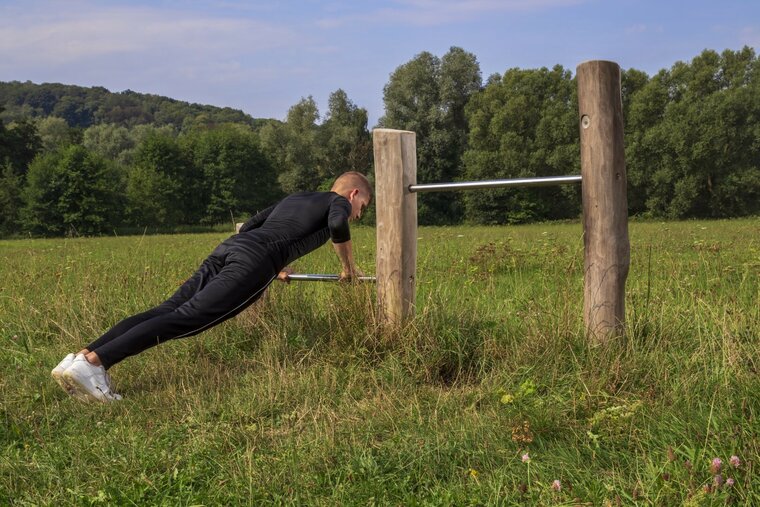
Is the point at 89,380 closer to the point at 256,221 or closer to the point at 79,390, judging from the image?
the point at 79,390

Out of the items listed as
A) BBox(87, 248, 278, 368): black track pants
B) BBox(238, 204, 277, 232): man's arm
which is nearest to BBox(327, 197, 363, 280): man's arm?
BBox(87, 248, 278, 368): black track pants

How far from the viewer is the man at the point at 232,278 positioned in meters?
4.19

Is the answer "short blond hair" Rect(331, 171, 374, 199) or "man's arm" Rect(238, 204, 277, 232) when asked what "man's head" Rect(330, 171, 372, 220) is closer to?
"short blond hair" Rect(331, 171, 374, 199)

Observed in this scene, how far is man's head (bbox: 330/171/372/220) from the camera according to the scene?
4984 millimetres

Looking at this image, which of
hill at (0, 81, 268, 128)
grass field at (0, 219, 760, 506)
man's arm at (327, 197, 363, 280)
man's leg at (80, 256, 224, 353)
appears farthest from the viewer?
hill at (0, 81, 268, 128)

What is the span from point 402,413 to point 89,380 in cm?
191

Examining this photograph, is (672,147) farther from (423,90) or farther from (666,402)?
(666,402)

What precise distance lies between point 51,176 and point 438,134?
31.5 metres

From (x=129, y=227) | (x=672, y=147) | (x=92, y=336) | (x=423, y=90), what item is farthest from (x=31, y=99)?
(x=92, y=336)

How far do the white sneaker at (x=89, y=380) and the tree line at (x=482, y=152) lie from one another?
42717 millimetres

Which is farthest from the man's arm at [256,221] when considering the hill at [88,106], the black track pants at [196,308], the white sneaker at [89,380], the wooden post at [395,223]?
the hill at [88,106]

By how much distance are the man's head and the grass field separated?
595mm

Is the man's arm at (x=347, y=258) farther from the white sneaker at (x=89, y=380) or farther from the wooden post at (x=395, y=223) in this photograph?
the white sneaker at (x=89, y=380)

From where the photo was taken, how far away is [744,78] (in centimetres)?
5006
